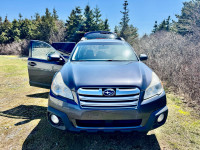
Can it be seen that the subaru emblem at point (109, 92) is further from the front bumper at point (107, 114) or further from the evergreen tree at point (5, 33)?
the evergreen tree at point (5, 33)

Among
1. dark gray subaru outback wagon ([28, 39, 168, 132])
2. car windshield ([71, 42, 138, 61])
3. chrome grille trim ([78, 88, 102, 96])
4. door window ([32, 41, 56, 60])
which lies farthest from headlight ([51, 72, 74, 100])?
door window ([32, 41, 56, 60])

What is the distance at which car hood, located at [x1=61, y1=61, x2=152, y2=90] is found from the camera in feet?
6.51

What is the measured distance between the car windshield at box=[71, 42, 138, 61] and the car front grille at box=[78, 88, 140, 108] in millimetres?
1187

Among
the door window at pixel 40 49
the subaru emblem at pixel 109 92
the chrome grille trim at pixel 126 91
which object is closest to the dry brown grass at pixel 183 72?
the chrome grille trim at pixel 126 91

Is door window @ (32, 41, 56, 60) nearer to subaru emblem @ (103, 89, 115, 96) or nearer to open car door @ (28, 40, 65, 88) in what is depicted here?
open car door @ (28, 40, 65, 88)

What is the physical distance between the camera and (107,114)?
1869 millimetres

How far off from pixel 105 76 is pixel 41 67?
2042 millimetres

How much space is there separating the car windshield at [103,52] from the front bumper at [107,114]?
4.13 feet

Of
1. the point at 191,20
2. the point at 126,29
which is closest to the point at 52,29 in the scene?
the point at 126,29

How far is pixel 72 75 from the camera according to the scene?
2.21m

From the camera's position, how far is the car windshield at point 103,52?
10.1 feet

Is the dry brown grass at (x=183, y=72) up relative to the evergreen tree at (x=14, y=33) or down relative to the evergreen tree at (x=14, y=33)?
down

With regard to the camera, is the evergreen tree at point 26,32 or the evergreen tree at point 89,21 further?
the evergreen tree at point 26,32

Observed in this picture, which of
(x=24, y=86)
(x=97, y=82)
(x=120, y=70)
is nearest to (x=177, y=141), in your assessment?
(x=120, y=70)
